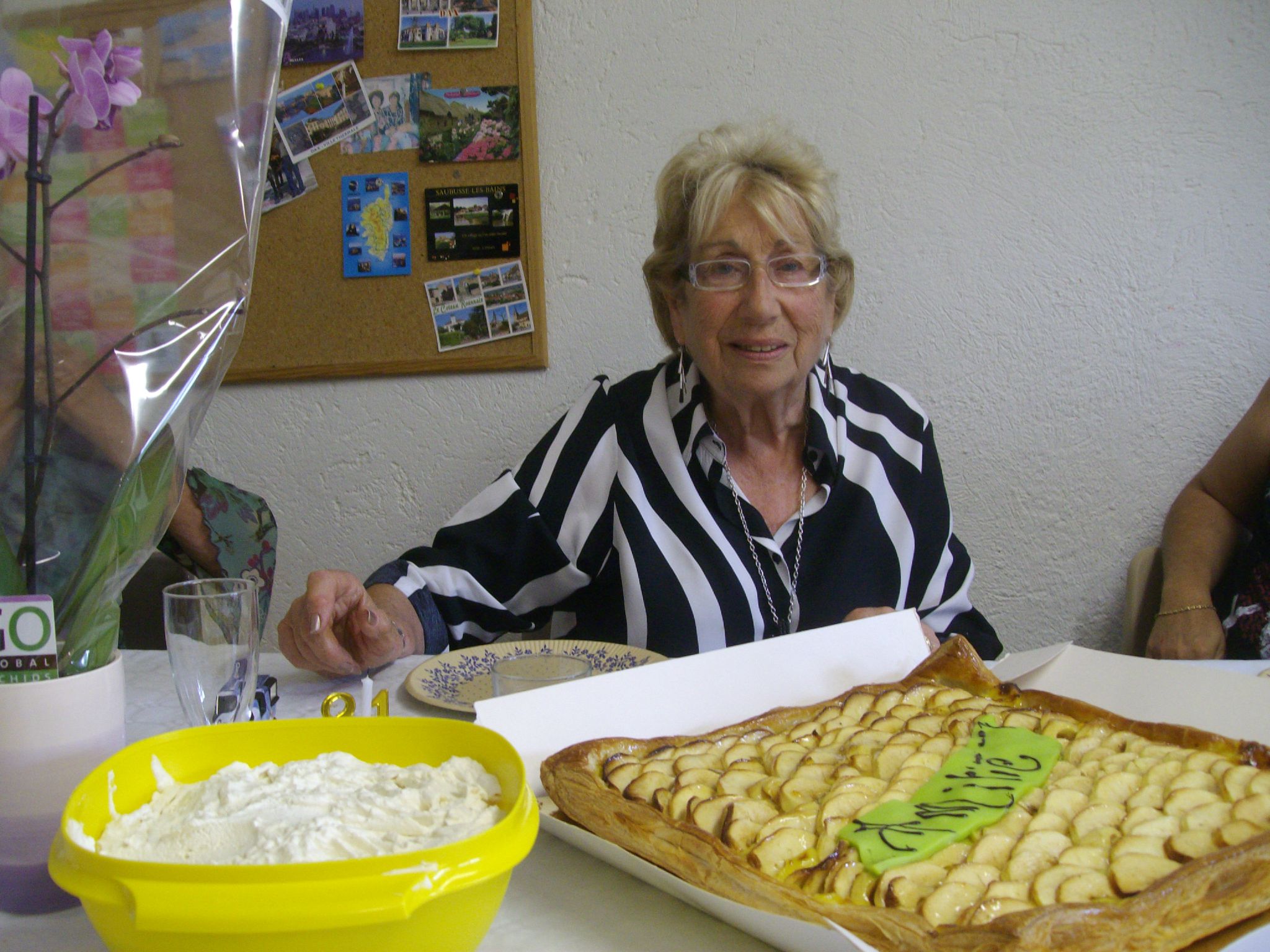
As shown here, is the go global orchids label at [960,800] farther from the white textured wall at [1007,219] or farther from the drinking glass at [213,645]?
the white textured wall at [1007,219]

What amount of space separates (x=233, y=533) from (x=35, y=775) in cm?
121

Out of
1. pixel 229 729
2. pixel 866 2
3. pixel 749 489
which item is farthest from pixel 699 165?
pixel 229 729

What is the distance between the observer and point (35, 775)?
0.60 metres

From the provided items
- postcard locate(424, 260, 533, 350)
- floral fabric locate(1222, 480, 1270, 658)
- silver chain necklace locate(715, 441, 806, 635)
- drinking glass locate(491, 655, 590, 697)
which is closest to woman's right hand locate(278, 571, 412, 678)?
drinking glass locate(491, 655, 590, 697)

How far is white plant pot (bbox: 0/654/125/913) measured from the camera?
60cm

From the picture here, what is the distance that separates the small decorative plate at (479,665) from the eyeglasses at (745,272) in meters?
0.70

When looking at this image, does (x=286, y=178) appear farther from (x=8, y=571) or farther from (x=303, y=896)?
(x=303, y=896)

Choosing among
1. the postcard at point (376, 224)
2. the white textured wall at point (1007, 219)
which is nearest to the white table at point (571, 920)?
the white textured wall at point (1007, 219)

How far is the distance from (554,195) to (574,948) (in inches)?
73.2

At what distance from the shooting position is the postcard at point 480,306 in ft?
7.19

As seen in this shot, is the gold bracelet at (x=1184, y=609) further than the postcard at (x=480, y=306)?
No

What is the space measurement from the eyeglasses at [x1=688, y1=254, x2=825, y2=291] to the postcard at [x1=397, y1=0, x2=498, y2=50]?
0.94 meters

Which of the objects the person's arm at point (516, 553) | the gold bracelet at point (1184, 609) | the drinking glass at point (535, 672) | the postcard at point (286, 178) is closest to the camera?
Answer: the drinking glass at point (535, 672)

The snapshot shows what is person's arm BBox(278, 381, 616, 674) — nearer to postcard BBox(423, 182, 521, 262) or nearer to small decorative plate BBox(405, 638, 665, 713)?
small decorative plate BBox(405, 638, 665, 713)
